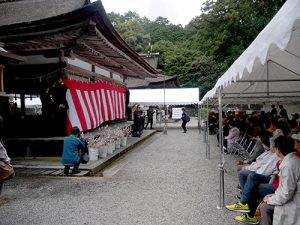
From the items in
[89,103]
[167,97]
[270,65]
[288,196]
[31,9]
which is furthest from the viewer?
[167,97]

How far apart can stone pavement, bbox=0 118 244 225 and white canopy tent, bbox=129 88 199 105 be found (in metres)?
16.1

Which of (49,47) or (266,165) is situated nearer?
(266,165)

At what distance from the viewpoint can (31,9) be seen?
11.2 meters

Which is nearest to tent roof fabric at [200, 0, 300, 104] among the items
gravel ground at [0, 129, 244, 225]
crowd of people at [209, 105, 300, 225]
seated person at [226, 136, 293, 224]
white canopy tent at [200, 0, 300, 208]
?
white canopy tent at [200, 0, 300, 208]

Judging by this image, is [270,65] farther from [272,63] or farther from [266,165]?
[266,165]

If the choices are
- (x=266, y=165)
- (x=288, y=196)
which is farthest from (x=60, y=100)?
(x=288, y=196)

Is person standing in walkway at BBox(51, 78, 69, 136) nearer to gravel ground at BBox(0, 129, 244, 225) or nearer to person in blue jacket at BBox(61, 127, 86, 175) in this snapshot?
person in blue jacket at BBox(61, 127, 86, 175)

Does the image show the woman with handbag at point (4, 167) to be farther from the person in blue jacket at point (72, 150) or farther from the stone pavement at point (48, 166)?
the stone pavement at point (48, 166)

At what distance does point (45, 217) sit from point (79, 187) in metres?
1.66

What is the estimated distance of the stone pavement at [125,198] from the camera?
4.39 metres

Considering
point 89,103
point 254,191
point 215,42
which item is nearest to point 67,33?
point 89,103

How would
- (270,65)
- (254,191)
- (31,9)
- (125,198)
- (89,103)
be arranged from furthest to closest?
(31,9)
(89,103)
(270,65)
(125,198)
(254,191)

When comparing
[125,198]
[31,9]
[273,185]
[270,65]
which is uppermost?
[31,9]

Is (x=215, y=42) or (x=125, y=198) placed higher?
(x=215, y=42)
